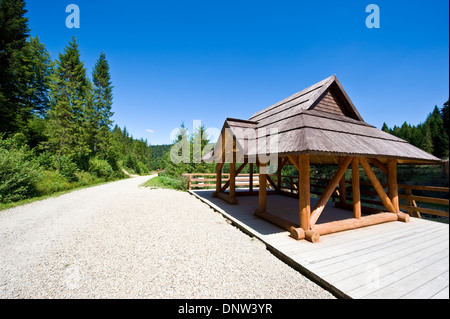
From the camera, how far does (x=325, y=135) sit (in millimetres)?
4801

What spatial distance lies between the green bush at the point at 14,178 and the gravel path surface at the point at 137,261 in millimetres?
3173

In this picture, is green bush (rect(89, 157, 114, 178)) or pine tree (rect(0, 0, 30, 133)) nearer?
pine tree (rect(0, 0, 30, 133))

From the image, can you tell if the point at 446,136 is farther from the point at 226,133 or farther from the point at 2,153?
the point at 2,153

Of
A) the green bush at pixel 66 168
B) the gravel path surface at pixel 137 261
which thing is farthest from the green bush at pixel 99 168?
the gravel path surface at pixel 137 261

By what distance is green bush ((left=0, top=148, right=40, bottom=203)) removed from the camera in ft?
28.1

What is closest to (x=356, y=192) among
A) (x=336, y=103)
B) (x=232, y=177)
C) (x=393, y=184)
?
(x=393, y=184)

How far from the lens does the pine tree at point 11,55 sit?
50.6 feet

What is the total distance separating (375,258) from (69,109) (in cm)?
2453

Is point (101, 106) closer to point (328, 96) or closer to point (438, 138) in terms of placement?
point (328, 96)

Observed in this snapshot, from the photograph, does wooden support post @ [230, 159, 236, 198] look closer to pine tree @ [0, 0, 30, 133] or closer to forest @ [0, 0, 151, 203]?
forest @ [0, 0, 151, 203]

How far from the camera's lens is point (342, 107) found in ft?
24.3

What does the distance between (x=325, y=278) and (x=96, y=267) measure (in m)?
4.24

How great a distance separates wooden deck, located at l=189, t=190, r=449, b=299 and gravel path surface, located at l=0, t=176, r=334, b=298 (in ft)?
0.99

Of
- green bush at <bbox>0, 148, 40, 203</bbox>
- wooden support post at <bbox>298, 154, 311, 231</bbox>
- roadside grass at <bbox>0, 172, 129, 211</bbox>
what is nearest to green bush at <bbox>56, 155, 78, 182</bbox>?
roadside grass at <bbox>0, 172, 129, 211</bbox>
